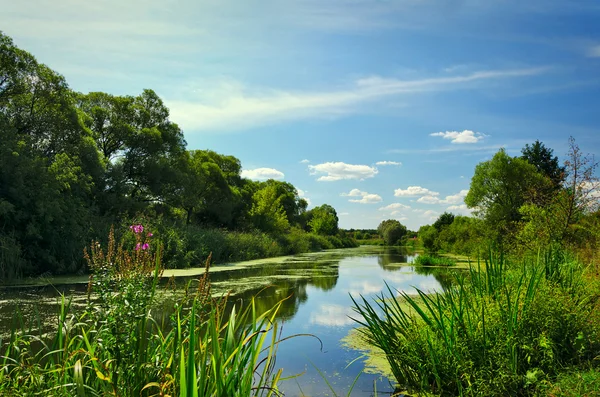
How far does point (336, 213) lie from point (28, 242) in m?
64.6

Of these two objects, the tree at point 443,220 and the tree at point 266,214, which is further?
the tree at point 443,220

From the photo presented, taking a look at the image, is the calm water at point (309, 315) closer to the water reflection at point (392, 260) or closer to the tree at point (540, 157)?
the water reflection at point (392, 260)

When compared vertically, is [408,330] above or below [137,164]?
below

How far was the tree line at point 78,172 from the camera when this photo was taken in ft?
36.5

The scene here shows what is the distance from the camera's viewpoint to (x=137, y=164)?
69.8 feet

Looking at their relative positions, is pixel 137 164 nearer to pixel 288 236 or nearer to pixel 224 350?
pixel 288 236

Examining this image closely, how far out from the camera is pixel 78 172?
14891 mm

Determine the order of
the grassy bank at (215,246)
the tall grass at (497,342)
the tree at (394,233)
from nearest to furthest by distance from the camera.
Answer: the tall grass at (497,342) < the grassy bank at (215,246) < the tree at (394,233)

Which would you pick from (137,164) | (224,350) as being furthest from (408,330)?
(137,164)

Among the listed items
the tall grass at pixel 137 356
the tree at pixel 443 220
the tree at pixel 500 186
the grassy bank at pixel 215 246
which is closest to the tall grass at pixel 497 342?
the tall grass at pixel 137 356

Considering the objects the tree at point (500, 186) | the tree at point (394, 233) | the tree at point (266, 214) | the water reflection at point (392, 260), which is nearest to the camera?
the water reflection at point (392, 260)

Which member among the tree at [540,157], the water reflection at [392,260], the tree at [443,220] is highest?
the tree at [540,157]

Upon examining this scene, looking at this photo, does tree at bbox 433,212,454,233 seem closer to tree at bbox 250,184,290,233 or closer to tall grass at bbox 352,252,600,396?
tree at bbox 250,184,290,233

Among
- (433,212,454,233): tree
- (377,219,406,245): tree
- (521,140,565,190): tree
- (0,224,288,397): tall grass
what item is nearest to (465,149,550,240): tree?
(521,140,565,190): tree
